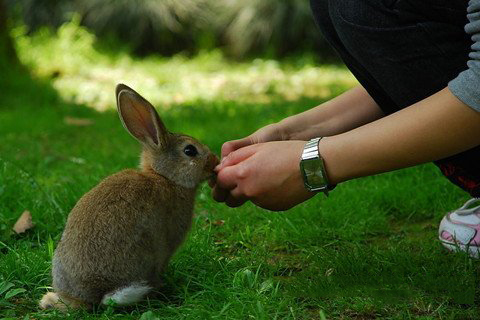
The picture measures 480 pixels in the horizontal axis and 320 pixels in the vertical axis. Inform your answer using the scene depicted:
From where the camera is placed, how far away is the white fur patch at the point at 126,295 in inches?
95.8

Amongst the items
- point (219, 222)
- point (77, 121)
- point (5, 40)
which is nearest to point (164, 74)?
point (5, 40)

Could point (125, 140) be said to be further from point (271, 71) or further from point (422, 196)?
point (271, 71)

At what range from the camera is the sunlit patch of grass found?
6.99 metres

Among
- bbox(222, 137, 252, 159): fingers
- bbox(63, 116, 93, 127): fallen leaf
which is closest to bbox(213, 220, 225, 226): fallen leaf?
bbox(222, 137, 252, 159): fingers

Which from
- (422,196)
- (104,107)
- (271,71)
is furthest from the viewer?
(271,71)

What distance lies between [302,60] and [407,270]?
22.0ft

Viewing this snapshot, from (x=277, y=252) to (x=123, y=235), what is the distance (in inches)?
32.7

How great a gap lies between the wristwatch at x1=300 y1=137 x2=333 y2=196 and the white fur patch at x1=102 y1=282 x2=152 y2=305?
26.2 inches

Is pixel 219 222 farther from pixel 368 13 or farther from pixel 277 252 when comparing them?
pixel 368 13

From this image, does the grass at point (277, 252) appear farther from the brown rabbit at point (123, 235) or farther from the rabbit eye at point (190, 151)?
the rabbit eye at point (190, 151)

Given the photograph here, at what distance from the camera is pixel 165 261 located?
264cm

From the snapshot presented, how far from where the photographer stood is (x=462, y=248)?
291cm

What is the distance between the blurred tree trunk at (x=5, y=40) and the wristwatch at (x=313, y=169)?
521 centimetres

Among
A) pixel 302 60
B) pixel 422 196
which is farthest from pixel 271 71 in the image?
pixel 422 196
